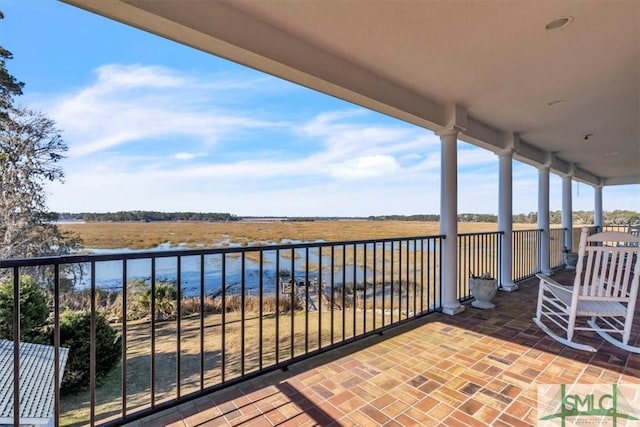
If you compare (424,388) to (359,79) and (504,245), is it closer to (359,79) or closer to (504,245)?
(359,79)

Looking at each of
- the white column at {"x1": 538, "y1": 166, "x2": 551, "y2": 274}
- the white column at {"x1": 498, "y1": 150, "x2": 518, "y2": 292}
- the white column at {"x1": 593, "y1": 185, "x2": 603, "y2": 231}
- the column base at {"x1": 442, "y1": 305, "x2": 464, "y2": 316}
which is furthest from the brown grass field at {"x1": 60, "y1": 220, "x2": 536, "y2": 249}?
the column base at {"x1": 442, "y1": 305, "x2": 464, "y2": 316}

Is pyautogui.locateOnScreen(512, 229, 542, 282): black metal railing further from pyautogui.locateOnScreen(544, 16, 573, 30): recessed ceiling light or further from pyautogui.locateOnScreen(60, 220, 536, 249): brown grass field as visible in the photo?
pyautogui.locateOnScreen(544, 16, 573, 30): recessed ceiling light

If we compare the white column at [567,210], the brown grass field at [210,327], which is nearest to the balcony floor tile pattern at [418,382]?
the brown grass field at [210,327]

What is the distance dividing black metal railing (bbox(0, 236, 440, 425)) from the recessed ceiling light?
2.01 metres

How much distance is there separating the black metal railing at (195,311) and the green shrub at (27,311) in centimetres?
24

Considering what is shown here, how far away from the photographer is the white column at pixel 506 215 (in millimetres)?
4605

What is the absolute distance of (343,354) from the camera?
2.42 m

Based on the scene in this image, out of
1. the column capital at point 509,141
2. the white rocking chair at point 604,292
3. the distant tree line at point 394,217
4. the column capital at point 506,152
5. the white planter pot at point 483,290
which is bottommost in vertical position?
the white planter pot at point 483,290

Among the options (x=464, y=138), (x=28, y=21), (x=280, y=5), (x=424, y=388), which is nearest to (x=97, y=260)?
(x=280, y=5)

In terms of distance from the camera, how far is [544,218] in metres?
5.75

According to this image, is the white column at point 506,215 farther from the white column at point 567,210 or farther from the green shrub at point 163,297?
the green shrub at point 163,297

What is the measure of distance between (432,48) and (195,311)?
37.0 ft

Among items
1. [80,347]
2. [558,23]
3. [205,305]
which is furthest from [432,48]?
[80,347]

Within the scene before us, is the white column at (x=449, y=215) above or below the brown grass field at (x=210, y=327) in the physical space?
above
